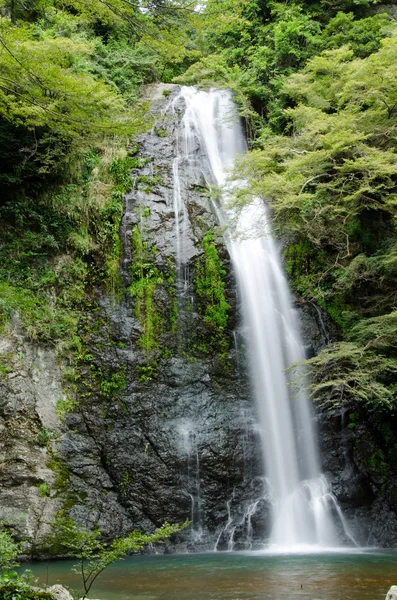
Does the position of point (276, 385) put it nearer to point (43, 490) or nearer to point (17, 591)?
point (43, 490)

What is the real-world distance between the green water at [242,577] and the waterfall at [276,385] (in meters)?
1.37

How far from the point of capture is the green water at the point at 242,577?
581cm

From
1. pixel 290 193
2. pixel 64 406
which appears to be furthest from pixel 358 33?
pixel 64 406

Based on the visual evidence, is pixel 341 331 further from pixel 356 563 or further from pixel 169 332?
pixel 356 563

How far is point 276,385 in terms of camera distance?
1155 cm

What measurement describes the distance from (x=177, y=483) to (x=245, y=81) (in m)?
13.9

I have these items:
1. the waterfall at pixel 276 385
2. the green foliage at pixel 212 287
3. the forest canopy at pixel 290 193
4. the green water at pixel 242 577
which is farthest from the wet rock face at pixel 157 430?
the green water at pixel 242 577

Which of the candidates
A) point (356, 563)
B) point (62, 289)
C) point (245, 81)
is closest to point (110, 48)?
point (245, 81)

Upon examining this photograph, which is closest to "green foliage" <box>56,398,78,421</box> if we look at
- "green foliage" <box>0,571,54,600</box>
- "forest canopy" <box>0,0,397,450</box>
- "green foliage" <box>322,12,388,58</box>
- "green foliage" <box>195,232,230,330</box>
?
"forest canopy" <box>0,0,397,450</box>

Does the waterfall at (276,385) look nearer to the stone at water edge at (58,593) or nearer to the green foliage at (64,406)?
the green foliage at (64,406)

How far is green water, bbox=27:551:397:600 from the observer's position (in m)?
5.81

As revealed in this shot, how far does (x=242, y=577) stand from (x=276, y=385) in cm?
532

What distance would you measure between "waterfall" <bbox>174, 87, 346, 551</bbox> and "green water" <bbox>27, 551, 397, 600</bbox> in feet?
4.50

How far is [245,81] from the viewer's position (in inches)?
690
